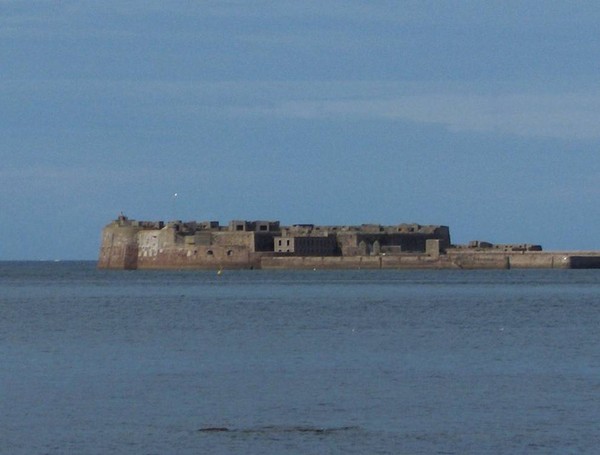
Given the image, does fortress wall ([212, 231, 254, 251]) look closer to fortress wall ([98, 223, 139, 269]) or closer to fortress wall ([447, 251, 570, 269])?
fortress wall ([98, 223, 139, 269])

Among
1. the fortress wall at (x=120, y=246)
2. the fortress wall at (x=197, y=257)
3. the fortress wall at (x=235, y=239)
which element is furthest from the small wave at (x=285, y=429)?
the fortress wall at (x=120, y=246)

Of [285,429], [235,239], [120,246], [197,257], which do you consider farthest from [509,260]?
[285,429]

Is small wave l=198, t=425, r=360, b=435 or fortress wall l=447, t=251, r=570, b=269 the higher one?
fortress wall l=447, t=251, r=570, b=269

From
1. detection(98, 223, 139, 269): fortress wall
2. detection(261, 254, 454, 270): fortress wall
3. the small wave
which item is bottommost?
the small wave

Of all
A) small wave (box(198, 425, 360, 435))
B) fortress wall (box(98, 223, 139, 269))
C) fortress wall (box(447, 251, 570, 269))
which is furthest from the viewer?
fortress wall (box(98, 223, 139, 269))

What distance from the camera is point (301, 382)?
26219 millimetres

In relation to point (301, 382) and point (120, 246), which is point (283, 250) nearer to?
point (120, 246)

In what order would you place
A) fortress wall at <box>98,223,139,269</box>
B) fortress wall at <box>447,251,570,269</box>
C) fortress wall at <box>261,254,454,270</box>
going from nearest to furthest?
fortress wall at <box>447,251,570,269</box>
fortress wall at <box>261,254,454,270</box>
fortress wall at <box>98,223,139,269</box>

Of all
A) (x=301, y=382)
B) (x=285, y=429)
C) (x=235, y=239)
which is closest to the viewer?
(x=285, y=429)

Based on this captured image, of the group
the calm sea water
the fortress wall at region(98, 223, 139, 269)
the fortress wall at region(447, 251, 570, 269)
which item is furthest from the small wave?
the fortress wall at region(98, 223, 139, 269)

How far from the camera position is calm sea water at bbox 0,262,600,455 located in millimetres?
19922

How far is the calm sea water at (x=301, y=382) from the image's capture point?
19.9 meters

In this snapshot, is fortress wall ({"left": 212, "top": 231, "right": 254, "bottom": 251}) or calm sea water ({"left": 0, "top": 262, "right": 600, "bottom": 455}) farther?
fortress wall ({"left": 212, "top": 231, "right": 254, "bottom": 251})

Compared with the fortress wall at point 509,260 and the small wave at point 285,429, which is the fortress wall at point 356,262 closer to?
the fortress wall at point 509,260
